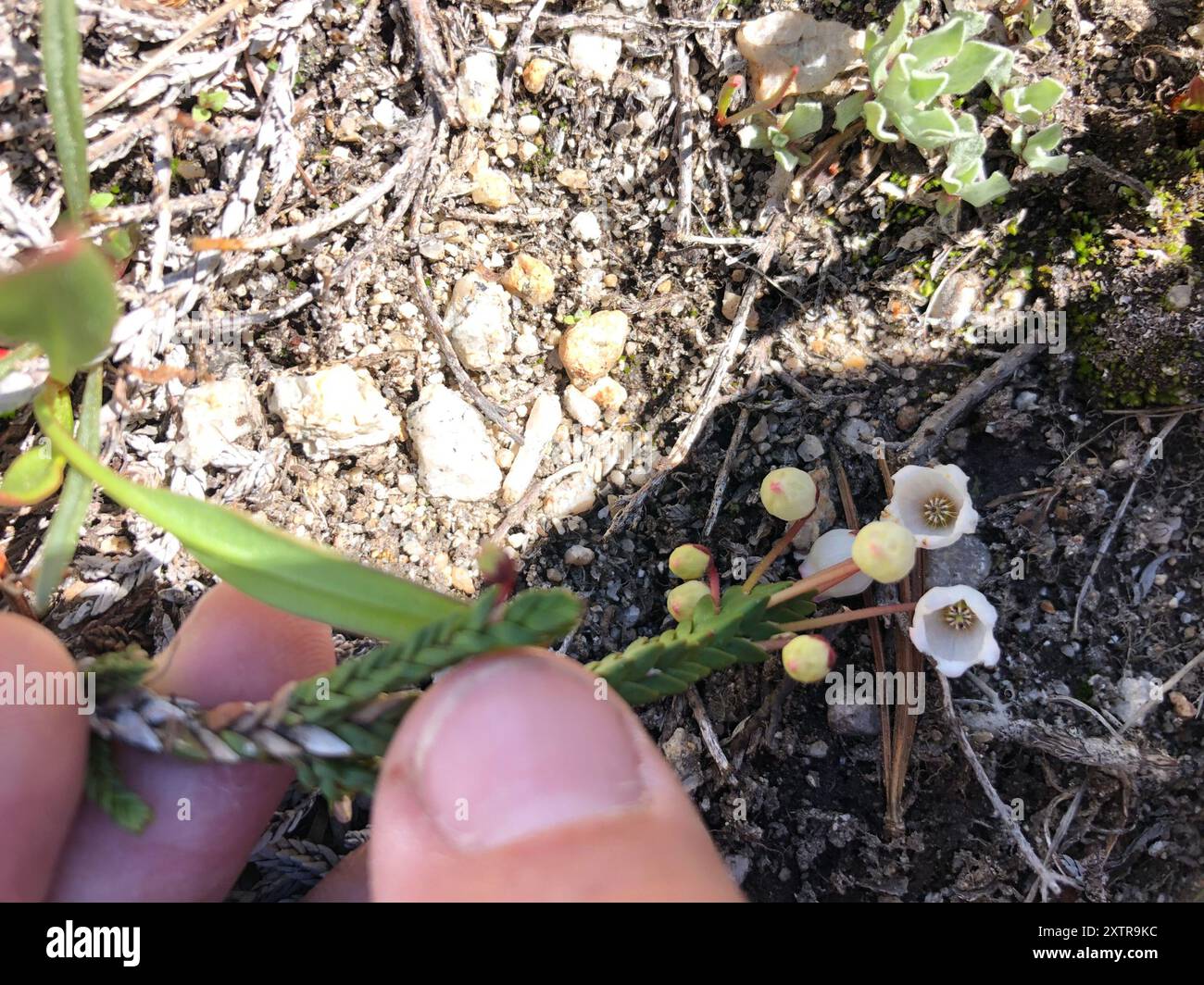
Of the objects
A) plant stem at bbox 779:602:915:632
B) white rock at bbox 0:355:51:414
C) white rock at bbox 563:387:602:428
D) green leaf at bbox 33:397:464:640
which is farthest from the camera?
white rock at bbox 563:387:602:428

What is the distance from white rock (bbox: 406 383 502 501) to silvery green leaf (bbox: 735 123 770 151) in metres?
1.11

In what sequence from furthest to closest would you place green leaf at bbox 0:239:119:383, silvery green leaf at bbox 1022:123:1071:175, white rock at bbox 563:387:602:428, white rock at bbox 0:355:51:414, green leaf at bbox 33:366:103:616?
white rock at bbox 563:387:602:428, silvery green leaf at bbox 1022:123:1071:175, white rock at bbox 0:355:51:414, green leaf at bbox 33:366:103:616, green leaf at bbox 0:239:119:383

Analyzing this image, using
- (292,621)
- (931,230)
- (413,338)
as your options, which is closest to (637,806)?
(292,621)

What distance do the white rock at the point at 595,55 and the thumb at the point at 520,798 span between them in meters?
1.84

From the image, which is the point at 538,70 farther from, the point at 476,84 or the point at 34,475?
the point at 34,475

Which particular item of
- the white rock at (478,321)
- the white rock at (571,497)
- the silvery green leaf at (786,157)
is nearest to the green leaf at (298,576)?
the white rock at (571,497)

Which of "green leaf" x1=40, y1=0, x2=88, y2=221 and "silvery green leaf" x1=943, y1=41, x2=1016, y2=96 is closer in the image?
"green leaf" x1=40, y1=0, x2=88, y2=221

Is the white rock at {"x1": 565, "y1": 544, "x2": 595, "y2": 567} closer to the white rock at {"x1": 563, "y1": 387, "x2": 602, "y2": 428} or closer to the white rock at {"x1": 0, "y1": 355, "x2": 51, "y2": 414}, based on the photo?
the white rock at {"x1": 563, "y1": 387, "x2": 602, "y2": 428}

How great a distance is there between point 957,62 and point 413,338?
165 centimetres

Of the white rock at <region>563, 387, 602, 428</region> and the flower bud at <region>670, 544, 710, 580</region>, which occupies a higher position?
the white rock at <region>563, 387, 602, 428</region>

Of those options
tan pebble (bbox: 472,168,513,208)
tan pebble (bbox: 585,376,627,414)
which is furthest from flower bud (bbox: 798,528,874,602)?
tan pebble (bbox: 472,168,513,208)

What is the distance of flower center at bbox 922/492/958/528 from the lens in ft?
6.87

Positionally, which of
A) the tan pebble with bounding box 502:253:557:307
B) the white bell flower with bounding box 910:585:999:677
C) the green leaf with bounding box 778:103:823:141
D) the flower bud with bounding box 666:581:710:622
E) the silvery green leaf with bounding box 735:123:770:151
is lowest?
the white bell flower with bounding box 910:585:999:677

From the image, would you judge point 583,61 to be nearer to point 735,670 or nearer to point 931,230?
point 931,230
